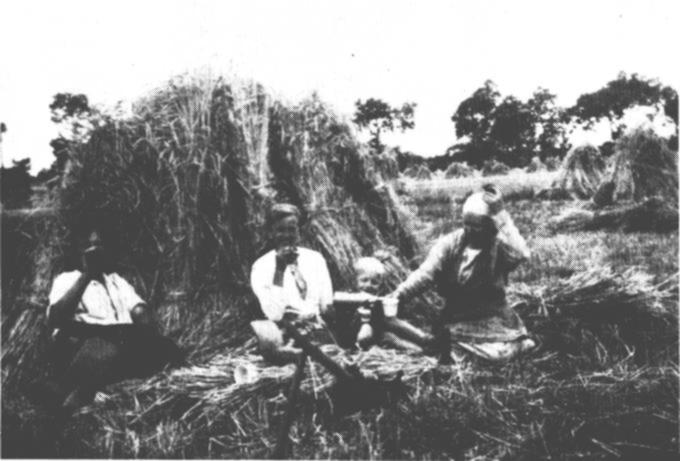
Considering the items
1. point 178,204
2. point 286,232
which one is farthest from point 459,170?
point 178,204

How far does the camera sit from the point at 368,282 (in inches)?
157

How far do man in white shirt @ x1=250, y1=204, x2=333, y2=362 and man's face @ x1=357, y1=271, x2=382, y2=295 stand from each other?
173 mm

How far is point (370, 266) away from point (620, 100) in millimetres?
1608

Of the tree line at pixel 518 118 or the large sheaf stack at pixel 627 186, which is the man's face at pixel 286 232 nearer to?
the tree line at pixel 518 118

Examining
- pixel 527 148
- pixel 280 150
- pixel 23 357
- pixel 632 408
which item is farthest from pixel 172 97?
pixel 632 408

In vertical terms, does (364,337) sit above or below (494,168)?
below

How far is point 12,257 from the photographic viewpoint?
404 centimetres

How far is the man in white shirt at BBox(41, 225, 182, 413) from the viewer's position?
376 centimetres

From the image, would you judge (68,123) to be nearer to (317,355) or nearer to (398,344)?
(317,355)

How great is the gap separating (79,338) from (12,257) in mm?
657

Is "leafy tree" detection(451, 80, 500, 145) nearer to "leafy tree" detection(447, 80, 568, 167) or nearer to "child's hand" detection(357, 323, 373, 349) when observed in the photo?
"leafy tree" detection(447, 80, 568, 167)

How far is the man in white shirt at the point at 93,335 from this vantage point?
12.3 feet

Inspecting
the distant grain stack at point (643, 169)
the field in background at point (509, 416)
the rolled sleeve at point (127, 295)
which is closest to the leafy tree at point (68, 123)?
the rolled sleeve at point (127, 295)

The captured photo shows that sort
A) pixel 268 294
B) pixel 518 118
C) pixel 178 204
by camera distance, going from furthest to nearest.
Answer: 1. pixel 518 118
2. pixel 178 204
3. pixel 268 294
